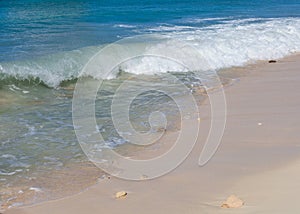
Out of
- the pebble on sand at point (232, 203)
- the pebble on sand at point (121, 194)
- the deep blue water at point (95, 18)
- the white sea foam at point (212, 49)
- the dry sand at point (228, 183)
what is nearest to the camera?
the pebble on sand at point (232, 203)

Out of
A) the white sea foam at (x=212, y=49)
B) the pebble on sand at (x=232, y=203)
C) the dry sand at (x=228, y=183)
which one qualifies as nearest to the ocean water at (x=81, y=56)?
the white sea foam at (x=212, y=49)

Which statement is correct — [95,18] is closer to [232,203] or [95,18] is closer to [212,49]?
[212,49]

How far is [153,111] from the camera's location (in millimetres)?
7426

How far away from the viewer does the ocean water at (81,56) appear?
5779 mm

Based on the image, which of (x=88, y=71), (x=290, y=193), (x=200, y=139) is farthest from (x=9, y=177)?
(x=88, y=71)

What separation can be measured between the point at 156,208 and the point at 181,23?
15.1 m

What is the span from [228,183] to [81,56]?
7946mm

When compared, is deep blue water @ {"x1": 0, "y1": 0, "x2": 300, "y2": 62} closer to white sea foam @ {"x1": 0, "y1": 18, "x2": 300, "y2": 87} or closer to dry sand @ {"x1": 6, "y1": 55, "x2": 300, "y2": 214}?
white sea foam @ {"x1": 0, "y1": 18, "x2": 300, "y2": 87}

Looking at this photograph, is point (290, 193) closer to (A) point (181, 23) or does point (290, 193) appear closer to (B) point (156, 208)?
(B) point (156, 208)

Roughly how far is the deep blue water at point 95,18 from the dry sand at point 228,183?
21.7ft

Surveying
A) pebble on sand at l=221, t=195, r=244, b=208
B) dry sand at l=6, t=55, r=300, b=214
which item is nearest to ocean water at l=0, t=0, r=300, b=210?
dry sand at l=6, t=55, r=300, b=214

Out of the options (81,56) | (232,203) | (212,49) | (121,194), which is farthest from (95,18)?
(232,203)

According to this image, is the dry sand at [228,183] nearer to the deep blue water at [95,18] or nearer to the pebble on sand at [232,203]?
the pebble on sand at [232,203]

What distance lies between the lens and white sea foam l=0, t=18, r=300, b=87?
10.6 metres
